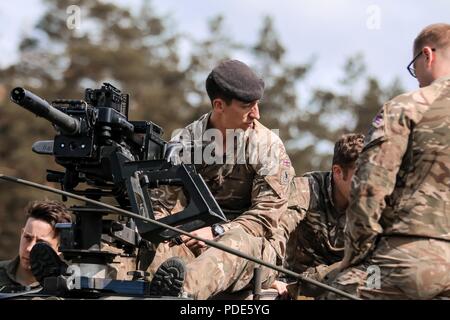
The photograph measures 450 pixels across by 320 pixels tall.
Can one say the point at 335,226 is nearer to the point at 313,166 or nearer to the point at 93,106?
the point at 93,106

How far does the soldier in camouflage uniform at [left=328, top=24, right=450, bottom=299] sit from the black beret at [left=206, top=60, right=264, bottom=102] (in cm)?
237

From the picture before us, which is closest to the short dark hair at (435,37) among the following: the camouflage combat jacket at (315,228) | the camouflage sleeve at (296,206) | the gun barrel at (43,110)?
the gun barrel at (43,110)

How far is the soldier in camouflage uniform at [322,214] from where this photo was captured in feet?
28.0

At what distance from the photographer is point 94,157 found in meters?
6.64

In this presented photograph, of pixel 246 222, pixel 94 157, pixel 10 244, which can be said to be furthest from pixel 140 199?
pixel 10 244

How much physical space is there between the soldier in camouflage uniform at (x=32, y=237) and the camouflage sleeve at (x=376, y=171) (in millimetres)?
3276

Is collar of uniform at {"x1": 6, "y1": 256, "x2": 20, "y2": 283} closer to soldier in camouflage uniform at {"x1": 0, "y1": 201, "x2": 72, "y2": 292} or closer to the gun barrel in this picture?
soldier in camouflage uniform at {"x1": 0, "y1": 201, "x2": 72, "y2": 292}

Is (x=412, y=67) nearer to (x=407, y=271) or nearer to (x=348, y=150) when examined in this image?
(x=407, y=271)

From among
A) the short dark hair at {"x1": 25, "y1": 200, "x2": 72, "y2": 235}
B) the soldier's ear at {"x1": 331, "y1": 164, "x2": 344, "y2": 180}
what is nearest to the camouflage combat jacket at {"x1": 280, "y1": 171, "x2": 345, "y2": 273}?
the soldier's ear at {"x1": 331, "y1": 164, "x2": 344, "y2": 180}

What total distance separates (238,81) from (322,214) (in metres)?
1.26

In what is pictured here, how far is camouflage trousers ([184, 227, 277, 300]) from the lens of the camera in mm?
6957

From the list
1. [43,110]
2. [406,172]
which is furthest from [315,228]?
[43,110]

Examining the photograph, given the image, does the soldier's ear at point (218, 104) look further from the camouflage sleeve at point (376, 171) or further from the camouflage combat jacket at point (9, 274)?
the camouflage sleeve at point (376, 171)
